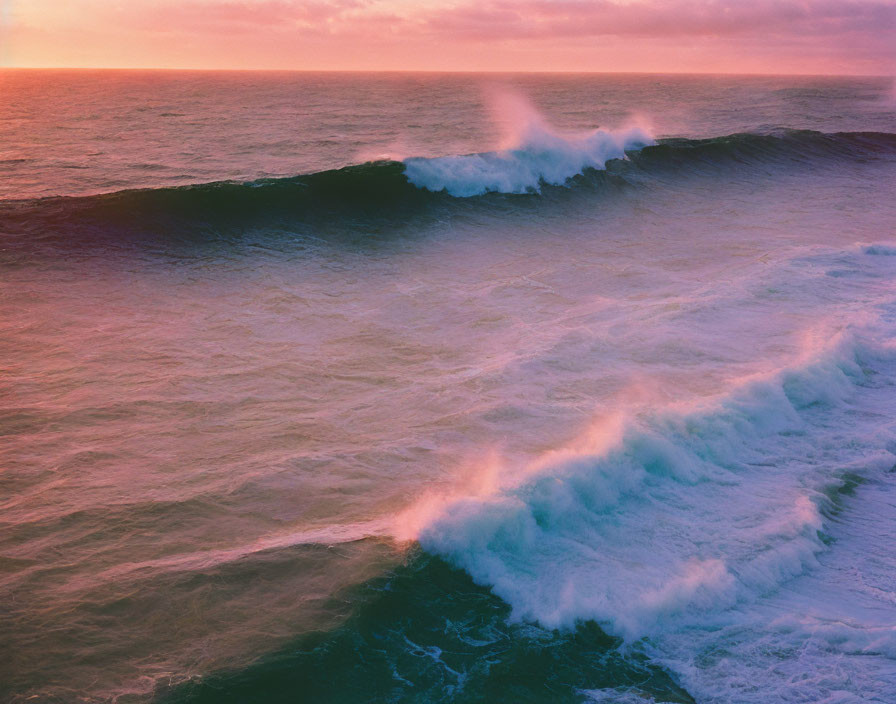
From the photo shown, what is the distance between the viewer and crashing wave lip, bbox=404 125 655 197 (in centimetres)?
1817

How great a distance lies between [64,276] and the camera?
11.0 m

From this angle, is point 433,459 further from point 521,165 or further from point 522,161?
point 522,161

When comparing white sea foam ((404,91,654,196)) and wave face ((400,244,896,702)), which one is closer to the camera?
wave face ((400,244,896,702))

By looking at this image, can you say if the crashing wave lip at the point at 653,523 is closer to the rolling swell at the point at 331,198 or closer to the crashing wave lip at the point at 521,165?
the rolling swell at the point at 331,198

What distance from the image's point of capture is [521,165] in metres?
19.5

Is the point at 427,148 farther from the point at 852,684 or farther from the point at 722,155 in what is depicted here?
the point at 852,684

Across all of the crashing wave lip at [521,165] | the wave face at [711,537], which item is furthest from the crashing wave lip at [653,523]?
the crashing wave lip at [521,165]

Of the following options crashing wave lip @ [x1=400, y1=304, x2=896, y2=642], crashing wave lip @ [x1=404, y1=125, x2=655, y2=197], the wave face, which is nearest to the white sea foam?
crashing wave lip @ [x1=404, y1=125, x2=655, y2=197]

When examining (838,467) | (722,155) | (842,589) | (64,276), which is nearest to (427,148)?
(722,155)

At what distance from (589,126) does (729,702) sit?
3057cm

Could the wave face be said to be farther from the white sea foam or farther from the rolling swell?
the white sea foam

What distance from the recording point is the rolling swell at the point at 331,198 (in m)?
13.7

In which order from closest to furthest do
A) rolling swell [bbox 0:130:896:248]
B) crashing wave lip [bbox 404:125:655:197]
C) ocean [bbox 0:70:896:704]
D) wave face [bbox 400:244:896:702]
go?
ocean [bbox 0:70:896:704] → wave face [bbox 400:244:896:702] → rolling swell [bbox 0:130:896:248] → crashing wave lip [bbox 404:125:655:197]

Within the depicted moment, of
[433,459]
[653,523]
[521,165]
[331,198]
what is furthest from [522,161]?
[653,523]
